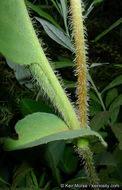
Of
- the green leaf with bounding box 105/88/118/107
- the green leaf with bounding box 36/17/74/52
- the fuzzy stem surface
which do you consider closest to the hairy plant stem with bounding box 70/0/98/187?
the fuzzy stem surface

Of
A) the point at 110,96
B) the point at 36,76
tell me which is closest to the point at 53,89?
the point at 36,76

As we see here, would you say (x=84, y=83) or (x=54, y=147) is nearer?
(x=84, y=83)

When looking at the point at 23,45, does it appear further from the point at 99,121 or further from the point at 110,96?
the point at 110,96

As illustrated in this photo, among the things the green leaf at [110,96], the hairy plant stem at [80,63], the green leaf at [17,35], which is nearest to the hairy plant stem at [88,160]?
the hairy plant stem at [80,63]

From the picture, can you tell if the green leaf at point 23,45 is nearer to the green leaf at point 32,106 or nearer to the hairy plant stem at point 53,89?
the hairy plant stem at point 53,89

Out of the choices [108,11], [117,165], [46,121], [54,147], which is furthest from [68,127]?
[108,11]

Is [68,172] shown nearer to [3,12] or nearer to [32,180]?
[32,180]
